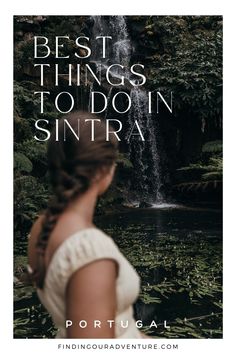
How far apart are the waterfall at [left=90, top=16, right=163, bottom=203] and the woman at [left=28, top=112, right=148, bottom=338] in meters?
1.22

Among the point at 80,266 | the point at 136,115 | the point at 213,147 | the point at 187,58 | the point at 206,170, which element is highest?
the point at 187,58

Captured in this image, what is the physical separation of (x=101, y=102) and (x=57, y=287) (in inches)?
67.1

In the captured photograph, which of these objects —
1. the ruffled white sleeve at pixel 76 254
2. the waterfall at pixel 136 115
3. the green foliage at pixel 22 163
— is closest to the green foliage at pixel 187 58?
the waterfall at pixel 136 115

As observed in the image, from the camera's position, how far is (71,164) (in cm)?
169

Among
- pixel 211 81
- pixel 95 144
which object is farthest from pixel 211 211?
pixel 95 144

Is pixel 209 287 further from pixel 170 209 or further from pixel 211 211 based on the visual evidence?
pixel 170 209

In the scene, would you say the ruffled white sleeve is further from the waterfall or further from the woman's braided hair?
the waterfall

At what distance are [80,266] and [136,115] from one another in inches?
68.5

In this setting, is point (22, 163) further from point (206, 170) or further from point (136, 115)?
point (206, 170)

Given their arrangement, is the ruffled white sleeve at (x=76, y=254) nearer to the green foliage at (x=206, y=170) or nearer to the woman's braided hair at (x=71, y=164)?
the woman's braided hair at (x=71, y=164)

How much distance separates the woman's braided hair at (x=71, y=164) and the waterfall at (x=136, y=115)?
3.94ft

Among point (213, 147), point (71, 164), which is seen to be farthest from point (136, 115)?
point (71, 164)

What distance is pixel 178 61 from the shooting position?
10.8ft
